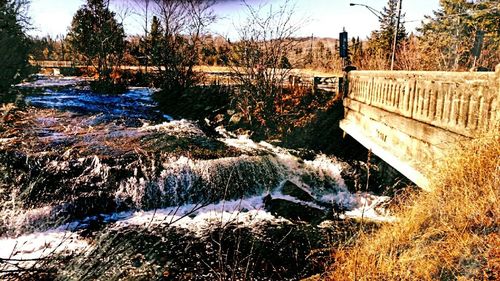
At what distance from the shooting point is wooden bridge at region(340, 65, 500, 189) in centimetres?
468

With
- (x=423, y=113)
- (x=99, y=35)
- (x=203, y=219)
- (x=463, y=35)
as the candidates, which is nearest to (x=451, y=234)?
(x=423, y=113)

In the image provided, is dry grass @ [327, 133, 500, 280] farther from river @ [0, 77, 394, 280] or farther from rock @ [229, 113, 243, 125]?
rock @ [229, 113, 243, 125]

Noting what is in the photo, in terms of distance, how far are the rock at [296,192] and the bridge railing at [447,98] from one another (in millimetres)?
3218

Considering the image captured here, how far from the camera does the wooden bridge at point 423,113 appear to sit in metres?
4.68

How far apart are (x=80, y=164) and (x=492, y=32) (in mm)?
31464

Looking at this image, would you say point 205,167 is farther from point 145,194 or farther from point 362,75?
point 362,75

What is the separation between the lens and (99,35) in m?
28.0

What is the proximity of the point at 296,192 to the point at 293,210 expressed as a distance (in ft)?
3.70

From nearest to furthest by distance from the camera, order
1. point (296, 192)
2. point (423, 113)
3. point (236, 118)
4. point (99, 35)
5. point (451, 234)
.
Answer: point (451, 234) → point (423, 113) → point (296, 192) → point (236, 118) → point (99, 35)

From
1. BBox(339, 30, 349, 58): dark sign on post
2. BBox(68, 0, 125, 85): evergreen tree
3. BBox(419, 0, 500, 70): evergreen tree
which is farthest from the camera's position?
BBox(68, 0, 125, 85): evergreen tree

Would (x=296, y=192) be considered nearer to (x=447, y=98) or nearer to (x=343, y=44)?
(x=447, y=98)

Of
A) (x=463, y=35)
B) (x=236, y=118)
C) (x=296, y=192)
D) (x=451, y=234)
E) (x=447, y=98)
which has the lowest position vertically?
(x=296, y=192)

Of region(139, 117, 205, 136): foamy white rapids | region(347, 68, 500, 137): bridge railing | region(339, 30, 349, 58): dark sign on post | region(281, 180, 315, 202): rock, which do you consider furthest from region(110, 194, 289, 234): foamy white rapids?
region(339, 30, 349, 58): dark sign on post

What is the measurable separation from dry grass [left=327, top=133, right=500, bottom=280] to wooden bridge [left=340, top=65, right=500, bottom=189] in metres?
0.49
